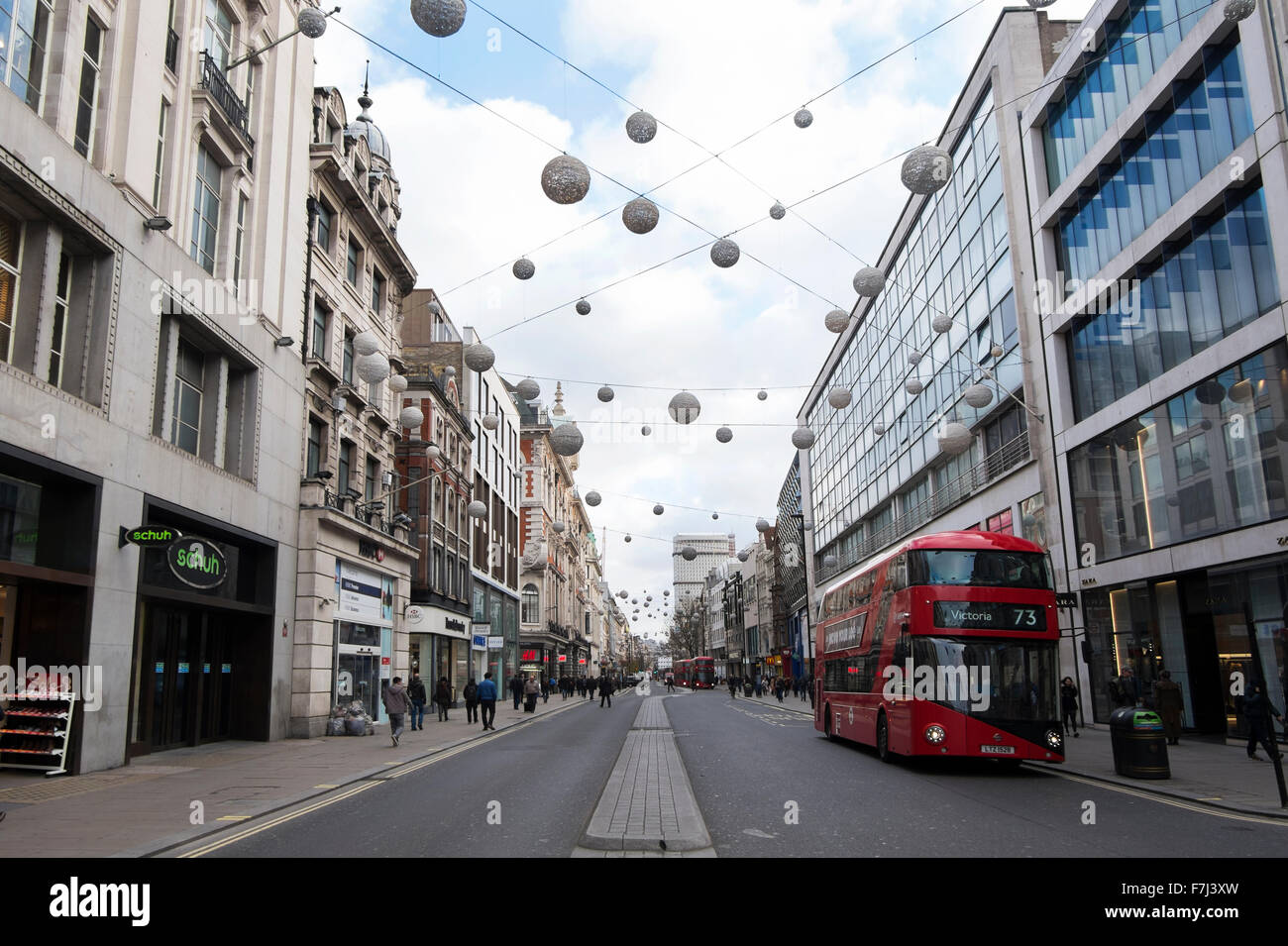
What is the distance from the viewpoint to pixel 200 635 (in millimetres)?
21016


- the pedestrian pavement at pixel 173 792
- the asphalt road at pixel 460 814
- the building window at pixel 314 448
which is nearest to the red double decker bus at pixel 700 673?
the building window at pixel 314 448

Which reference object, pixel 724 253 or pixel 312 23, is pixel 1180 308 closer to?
pixel 724 253

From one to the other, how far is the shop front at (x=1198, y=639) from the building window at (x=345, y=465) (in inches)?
895

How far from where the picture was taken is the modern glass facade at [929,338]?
31.0 m

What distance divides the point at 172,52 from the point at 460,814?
17.5 meters

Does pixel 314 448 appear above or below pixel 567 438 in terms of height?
above

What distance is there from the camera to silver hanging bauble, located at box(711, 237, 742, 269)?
14.5m

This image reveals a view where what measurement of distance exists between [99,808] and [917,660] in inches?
474

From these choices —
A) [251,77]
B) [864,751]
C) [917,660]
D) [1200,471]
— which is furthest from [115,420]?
[1200,471]

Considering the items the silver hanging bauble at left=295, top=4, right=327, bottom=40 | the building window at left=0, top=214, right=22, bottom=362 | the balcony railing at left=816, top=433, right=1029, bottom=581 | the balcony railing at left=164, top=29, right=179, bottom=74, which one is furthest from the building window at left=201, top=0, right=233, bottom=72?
the balcony railing at left=816, top=433, right=1029, bottom=581

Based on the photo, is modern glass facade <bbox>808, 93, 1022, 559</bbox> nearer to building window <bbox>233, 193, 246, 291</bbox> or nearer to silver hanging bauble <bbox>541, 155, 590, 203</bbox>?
silver hanging bauble <bbox>541, 155, 590, 203</bbox>

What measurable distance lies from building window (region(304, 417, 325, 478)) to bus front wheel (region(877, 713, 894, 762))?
17457mm

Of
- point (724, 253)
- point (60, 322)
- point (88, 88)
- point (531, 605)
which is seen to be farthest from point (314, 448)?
point (531, 605)

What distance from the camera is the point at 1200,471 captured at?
794 inches
